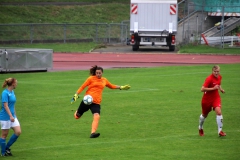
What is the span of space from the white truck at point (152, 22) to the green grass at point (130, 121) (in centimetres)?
1360

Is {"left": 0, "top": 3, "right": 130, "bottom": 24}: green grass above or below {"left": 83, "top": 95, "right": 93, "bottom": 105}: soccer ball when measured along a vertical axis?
above

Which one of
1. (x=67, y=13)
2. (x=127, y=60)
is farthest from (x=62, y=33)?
(x=127, y=60)

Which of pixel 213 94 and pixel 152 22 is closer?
pixel 213 94

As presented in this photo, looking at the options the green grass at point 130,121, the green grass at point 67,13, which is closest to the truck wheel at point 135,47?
the green grass at point 130,121

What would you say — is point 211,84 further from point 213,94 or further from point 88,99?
point 88,99

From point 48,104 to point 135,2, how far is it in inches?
961

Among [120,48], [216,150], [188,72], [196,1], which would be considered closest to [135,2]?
[120,48]

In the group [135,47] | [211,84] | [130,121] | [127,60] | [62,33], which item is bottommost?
[130,121]

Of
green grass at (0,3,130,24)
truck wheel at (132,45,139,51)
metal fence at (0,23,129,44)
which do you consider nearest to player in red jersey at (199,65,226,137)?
truck wheel at (132,45,139,51)

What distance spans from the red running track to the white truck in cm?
229

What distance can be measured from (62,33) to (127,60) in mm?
15384

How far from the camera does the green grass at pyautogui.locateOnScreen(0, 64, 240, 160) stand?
43.5 feet

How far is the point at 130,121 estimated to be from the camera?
17453 millimetres

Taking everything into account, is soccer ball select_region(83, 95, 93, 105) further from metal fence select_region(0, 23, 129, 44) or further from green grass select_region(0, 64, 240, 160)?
metal fence select_region(0, 23, 129, 44)
